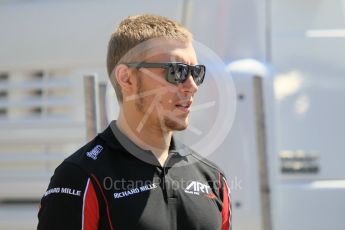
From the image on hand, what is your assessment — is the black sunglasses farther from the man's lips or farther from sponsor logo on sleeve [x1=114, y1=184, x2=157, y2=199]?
sponsor logo on sleeve [x1=114, y1=184, x2=157, y2=199]

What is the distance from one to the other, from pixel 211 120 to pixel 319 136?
625 millimetres

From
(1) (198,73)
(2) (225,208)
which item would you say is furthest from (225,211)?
(1) (198,73)

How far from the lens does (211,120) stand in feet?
8.18

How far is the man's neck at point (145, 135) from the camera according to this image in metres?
1.64

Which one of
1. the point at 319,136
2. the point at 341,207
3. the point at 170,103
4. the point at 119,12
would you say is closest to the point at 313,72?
the point at 319,136

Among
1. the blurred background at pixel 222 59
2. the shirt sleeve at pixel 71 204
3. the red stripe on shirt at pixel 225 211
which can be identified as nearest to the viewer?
the shirt sleeve at pixel 71 204

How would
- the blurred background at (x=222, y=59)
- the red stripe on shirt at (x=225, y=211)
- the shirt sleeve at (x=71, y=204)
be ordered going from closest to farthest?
the shirt sleeve at (x=71, y=204) < the red stripe on shirt at (x=225, y=211) < the blurred background at (x=222, y=59)

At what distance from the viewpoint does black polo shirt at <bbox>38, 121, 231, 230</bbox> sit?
1.49 metres

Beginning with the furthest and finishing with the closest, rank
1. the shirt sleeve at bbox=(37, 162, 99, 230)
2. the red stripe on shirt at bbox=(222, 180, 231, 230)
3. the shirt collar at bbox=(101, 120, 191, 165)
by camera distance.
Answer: the red stripe on shirt at bbox=(222, 180, 231, 230) < the shirt collar at bbox=(101, 120, 191, 165) < the shirt sleeve at bbox=(37, 162, 99, 230)

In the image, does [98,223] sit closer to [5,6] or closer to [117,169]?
[117,169]

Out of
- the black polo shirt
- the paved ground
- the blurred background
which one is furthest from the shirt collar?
the paved ground

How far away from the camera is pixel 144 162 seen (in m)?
1.61

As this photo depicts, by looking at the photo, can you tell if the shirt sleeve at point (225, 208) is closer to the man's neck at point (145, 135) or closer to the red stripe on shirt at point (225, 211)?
the red stripe on shirt at point (225, 211)

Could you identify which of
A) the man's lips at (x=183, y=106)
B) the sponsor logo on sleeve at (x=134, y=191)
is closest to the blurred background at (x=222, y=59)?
the man's lips at (x=183, y=106)
